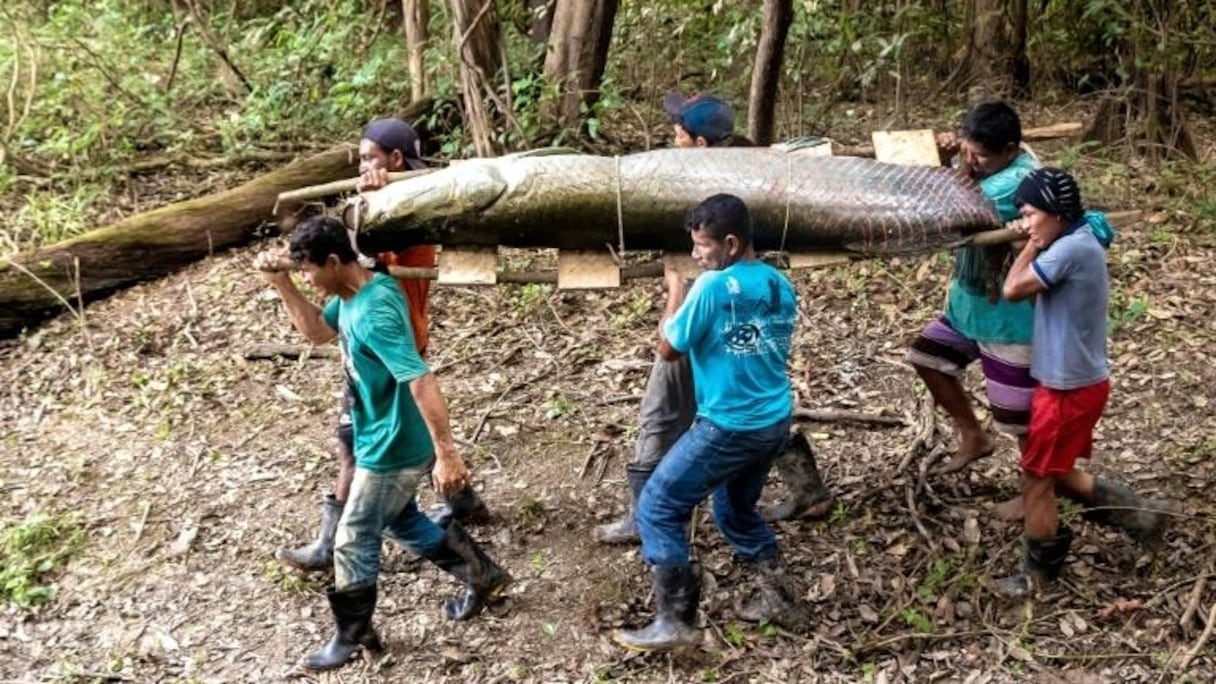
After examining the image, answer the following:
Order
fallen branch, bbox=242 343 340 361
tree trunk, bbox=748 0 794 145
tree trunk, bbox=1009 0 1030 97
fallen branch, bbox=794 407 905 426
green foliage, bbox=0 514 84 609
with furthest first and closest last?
1. tree trunk, bbox=1009 0 1030 97
2. fallen branch, bbox=242 343 340 361
3. tree trunk, bbox=748 0 794 145
4. fallen branch, bbox=794 407 905 426
5. green foliage, bbox=0 514 84 609

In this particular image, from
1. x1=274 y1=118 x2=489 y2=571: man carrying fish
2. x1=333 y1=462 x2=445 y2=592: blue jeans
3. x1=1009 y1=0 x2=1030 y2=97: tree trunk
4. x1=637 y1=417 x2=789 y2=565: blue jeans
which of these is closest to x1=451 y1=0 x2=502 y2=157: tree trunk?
x1=274 y1=118 x2=489 y2=571: man carrying fish

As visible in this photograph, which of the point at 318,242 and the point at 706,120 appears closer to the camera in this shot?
the point at 318,242

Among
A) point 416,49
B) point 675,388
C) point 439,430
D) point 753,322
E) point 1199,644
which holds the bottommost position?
point 1199,644

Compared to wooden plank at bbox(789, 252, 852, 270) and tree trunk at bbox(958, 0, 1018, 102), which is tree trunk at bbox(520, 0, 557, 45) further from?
wooden plank at bbox(789, 252, 852, 270)

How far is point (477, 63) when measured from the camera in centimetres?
753

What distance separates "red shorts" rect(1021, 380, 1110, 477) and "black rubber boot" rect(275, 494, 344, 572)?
2.68m

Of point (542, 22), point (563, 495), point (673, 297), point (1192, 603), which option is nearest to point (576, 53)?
point (542, 22)

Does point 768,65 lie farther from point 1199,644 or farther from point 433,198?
point 1199,644

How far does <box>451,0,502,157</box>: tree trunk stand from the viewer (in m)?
7.04

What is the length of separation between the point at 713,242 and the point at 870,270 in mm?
3453

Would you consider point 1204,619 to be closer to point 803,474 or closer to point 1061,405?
point 1061,405

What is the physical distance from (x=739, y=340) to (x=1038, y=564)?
60.6 inches

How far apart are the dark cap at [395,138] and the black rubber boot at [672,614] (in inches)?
72.7

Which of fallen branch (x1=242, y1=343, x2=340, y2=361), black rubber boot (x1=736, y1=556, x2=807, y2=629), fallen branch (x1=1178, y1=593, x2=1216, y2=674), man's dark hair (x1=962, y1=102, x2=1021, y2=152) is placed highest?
man's dark hair (x1=962, y1=102, x2=1021, y2=152)
